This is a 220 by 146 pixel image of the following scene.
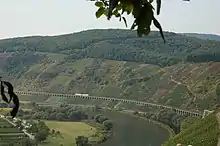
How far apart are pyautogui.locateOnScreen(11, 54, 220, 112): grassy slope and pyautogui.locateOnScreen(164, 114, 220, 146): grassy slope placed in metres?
34.4

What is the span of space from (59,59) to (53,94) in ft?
68.0

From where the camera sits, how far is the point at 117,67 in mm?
84750

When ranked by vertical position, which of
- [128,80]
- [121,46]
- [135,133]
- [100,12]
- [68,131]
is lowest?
[128,80]

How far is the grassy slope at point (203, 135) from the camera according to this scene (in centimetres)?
1470

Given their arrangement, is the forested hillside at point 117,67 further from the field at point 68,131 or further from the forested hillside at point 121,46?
the field at point 68,131

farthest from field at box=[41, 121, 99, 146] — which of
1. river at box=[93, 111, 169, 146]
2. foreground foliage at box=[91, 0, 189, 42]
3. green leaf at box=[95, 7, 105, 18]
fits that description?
foreground foliage at box=[91, 0, 189, 42]

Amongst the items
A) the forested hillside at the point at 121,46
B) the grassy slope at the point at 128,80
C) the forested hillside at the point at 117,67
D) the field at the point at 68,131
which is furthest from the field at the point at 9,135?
the forested hillside at the point at 121,46

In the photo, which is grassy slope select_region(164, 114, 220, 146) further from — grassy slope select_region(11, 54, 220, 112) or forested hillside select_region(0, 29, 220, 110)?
grassy slope select_region(11, 54, 220, 112)

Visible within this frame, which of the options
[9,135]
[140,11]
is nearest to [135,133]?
[9,135]

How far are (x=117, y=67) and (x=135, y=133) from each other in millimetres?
42124

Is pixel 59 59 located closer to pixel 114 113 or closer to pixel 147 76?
pixel 147 76

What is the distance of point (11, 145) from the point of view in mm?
35219

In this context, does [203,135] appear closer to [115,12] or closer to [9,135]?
[115,12]

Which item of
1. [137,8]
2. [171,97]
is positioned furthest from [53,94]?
[137,8]
